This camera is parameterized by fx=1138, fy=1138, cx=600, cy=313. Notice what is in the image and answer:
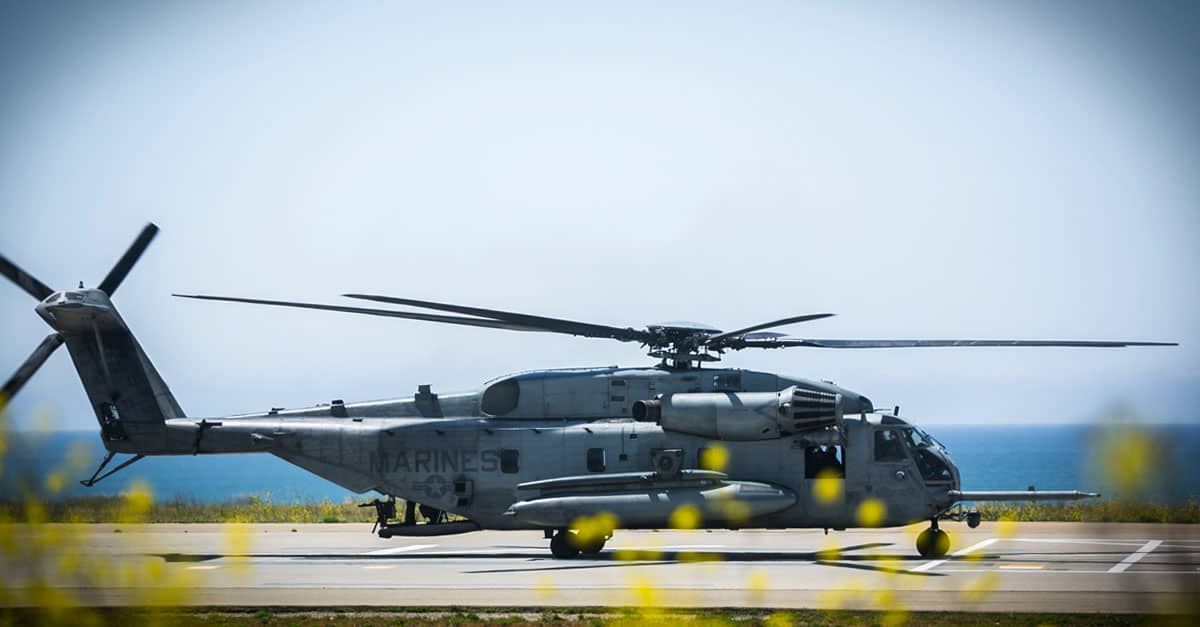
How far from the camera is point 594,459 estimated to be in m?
24.1

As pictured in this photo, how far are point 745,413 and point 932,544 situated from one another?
461cm

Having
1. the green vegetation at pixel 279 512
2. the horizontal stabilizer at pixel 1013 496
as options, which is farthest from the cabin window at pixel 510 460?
the green vegetation at pixel 279 512

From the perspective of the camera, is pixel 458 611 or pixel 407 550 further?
pixel 407 550

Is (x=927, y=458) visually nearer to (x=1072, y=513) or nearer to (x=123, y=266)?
(x=1072, y=513)

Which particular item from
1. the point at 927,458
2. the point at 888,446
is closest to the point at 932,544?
the point at 927,458

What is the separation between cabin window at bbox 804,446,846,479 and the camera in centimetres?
→ 2356

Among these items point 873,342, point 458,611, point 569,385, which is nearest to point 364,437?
point 569,385

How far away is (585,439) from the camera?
24.2 m

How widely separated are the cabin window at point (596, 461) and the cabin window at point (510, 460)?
1.55 m

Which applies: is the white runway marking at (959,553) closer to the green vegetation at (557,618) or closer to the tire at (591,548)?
the green vegetation at (557,618)

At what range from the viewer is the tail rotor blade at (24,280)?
78.7 feet

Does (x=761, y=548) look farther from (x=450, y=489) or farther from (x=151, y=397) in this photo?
(x=151, y=397)

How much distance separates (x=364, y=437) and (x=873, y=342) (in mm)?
11097

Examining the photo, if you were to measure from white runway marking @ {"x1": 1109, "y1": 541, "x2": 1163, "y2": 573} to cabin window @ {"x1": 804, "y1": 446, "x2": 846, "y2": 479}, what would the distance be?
5.39 metres
